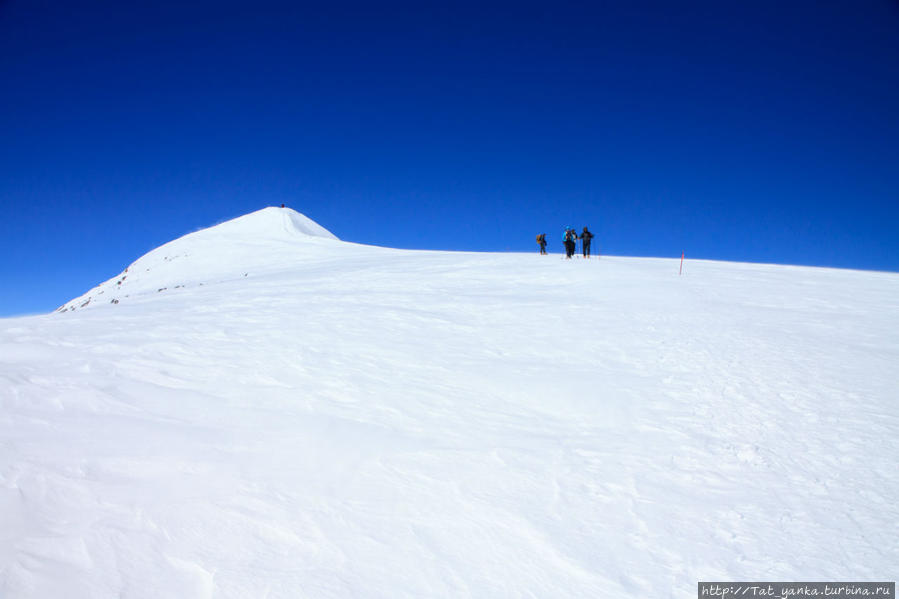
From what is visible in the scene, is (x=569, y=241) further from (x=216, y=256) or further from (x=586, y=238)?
(x=216, y=256)

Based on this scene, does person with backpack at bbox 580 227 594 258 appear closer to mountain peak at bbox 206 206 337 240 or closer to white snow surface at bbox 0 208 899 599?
white snow surface at bbox 0 208 899 599

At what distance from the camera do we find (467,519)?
3.77 m

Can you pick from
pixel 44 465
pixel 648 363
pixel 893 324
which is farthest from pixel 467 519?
pixel 893 324

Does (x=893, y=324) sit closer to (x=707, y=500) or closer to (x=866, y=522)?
(x=866, y=522)

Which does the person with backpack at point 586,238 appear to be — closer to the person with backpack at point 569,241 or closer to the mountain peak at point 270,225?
the person with backpack at point 569,241

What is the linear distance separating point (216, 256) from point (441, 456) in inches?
1163

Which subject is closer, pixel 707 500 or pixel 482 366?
pixel 707 500

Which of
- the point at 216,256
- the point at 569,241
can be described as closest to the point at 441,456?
the point at 569,241

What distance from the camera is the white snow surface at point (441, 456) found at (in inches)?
129

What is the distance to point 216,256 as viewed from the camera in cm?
2978

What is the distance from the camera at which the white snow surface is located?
3.29 metres

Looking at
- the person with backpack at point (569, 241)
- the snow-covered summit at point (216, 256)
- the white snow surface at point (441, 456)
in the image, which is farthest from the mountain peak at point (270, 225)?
the white snow surface at point (441, 456)

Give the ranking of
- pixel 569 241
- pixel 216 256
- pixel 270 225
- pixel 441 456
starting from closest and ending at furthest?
pixel 441 456 → pixel 569 241 → pixel 216 256 → pixel 270 225

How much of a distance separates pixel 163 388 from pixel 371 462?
323 cm
